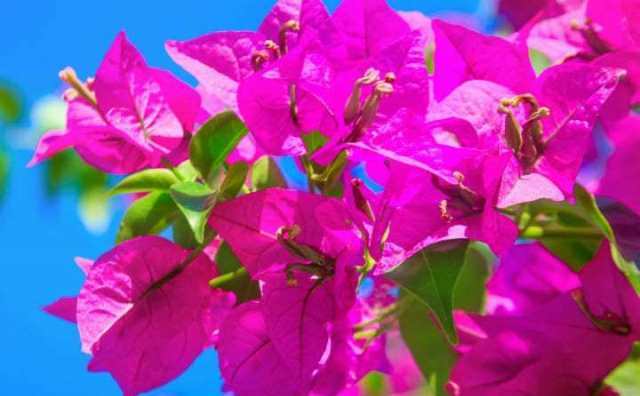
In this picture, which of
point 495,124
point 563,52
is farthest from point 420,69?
point 563,52

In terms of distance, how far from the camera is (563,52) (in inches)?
30.0

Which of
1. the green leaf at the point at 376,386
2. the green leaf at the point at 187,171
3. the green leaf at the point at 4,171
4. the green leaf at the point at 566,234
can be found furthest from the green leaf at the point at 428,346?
the green leaf at the point at 4,171

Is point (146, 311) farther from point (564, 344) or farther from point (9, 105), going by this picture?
point (9, 105)

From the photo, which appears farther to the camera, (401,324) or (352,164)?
(401,324)

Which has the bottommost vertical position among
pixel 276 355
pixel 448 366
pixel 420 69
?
pixel 448 366

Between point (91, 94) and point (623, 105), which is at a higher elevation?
point (91, 94)

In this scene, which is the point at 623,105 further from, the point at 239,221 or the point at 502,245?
the point at 239,221

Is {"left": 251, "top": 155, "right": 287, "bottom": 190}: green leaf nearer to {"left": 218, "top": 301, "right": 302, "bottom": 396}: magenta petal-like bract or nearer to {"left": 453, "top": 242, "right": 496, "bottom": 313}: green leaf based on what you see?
{"left": 218, "top": 301, "right": 302, "bottom": 396}: magenta petal-like bract

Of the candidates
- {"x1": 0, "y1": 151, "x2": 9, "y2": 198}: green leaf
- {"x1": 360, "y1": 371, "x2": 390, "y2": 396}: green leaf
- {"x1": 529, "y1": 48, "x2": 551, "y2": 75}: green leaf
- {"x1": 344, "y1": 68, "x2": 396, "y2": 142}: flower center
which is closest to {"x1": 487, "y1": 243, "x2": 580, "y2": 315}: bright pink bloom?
{"x1": 529, "y1": 48, "x2": 551, "y2": 75}: green leaf

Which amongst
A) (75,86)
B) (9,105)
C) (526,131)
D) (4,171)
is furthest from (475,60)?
(9,105)

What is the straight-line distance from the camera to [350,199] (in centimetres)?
59

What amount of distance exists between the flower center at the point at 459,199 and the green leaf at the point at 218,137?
0.45 ft

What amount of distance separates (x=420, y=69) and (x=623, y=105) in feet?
0.65

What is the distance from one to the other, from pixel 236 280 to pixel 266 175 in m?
0.08
